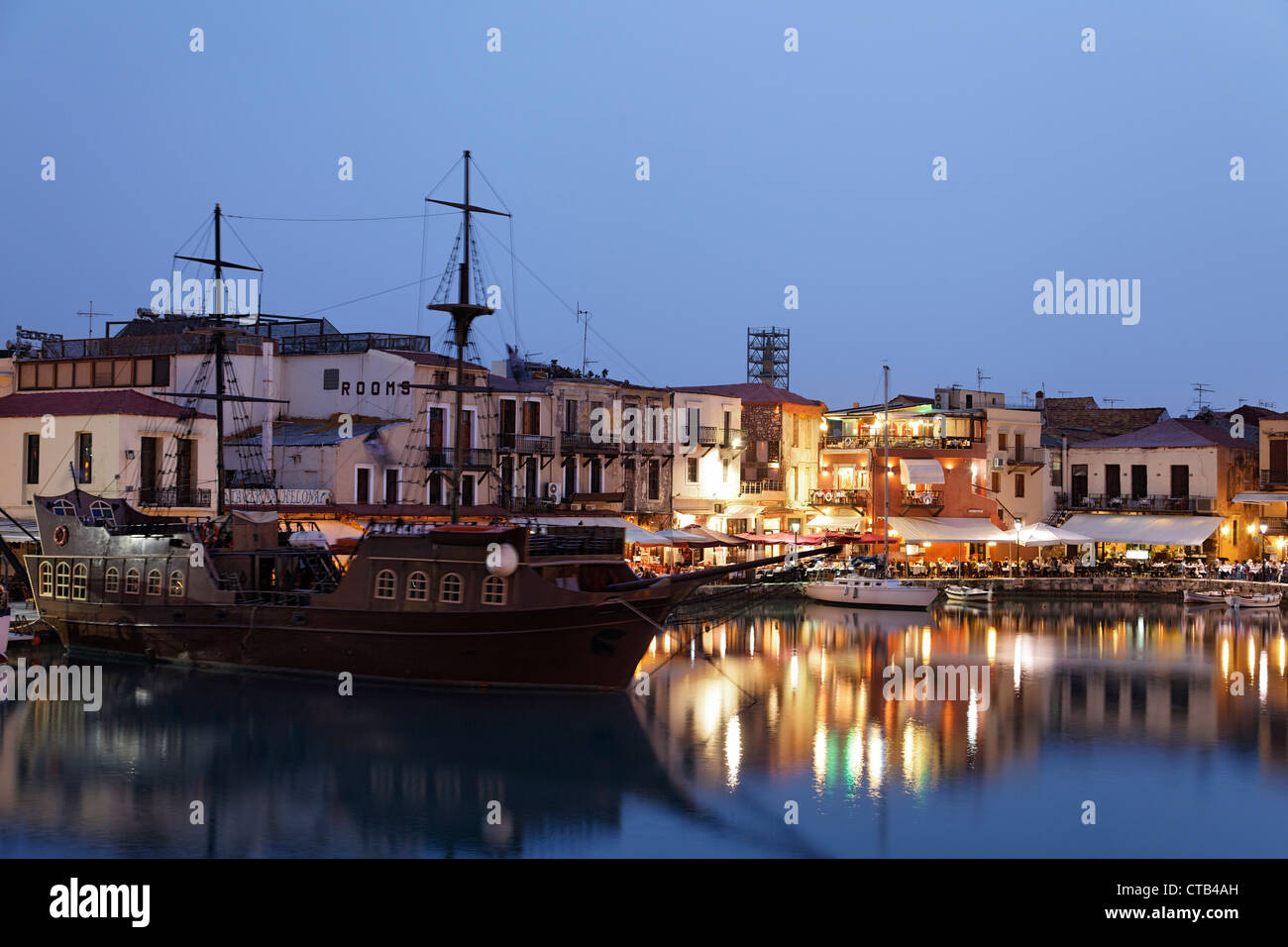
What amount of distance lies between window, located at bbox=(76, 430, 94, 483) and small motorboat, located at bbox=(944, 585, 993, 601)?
32894 mm

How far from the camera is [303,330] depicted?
53219mm

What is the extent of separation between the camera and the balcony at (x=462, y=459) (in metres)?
46.9

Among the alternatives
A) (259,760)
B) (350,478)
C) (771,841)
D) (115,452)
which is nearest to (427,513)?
(350,478)

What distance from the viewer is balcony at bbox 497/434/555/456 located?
50156mm

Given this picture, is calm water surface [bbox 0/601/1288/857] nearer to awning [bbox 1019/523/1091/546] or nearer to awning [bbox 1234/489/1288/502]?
awning [bbox 1019/523/1091/546]

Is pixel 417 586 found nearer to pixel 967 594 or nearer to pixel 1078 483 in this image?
pixel 967 594

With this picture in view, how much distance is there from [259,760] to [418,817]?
483 centimetres

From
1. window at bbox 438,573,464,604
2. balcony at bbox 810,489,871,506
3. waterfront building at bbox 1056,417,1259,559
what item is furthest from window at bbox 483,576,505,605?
waterfront building at bbox 1056,417,1259,559

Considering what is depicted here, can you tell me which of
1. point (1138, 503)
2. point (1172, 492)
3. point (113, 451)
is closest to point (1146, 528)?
point (1138, 503)

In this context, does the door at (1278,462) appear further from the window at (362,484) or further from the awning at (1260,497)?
the window at (362,484)

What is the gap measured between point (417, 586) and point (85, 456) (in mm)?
17895
